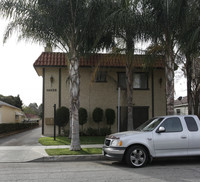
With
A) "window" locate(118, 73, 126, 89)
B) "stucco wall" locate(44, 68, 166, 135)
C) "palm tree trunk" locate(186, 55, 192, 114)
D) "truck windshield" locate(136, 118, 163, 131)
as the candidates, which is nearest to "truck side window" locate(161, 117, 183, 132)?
"truck windshield" locate(136, 118, 163, 131)

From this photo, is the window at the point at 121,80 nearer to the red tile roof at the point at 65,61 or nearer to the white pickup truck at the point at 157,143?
the red tile roof at the point at 65,61

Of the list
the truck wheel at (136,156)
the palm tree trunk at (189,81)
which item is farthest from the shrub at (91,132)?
the truck wheel at (136,156)

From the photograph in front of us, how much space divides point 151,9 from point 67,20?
3957 mm

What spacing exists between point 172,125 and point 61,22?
6571 mm

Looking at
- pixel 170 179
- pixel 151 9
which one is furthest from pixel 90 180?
pixel 151 9

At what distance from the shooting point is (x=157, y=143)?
8.62 m

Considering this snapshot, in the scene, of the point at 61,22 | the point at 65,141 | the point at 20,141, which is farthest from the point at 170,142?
the point at 20,141

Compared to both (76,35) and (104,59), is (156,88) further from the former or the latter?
(76,35)

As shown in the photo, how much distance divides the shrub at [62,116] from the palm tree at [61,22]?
631cm

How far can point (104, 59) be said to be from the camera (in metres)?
17.6

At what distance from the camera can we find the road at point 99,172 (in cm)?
700

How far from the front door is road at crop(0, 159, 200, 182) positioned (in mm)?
486

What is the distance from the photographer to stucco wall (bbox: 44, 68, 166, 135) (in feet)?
61.5

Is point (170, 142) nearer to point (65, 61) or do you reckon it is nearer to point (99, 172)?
point (99, 172)
